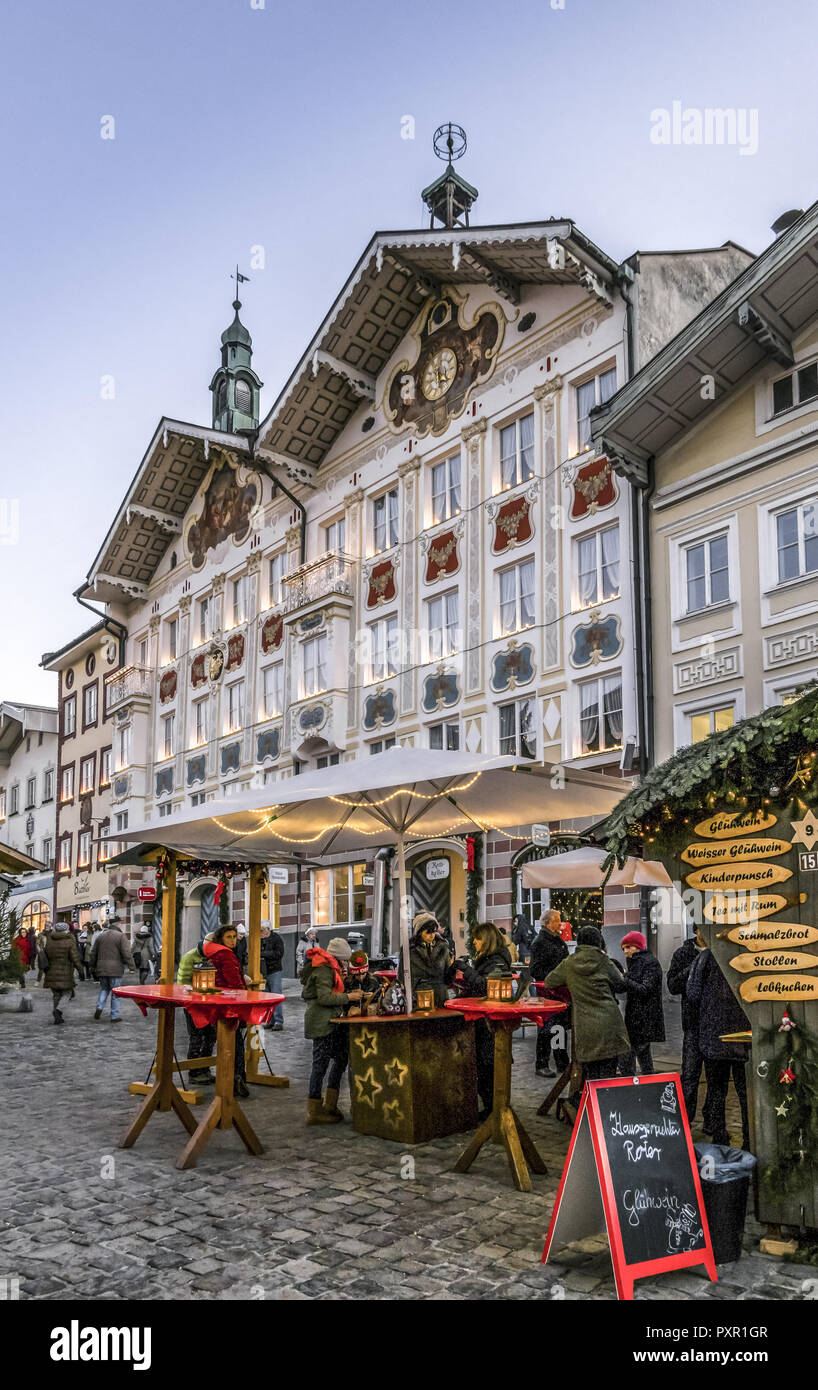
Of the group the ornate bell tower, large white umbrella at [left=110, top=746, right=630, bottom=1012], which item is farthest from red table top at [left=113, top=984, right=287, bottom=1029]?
the ornate bell tower

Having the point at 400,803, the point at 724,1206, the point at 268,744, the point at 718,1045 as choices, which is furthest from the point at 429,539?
the point at 724,1206

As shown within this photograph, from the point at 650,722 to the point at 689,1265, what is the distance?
13764 mm

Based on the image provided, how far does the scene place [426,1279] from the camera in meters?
5.36

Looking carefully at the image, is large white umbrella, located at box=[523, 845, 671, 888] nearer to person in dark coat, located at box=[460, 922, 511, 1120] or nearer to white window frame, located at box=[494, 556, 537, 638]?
person in dark coat, located at box=[460, 922, 511, 1120]

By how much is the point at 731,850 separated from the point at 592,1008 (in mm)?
2525

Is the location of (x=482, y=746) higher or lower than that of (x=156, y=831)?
higher

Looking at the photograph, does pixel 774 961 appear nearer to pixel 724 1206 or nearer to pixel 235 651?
pixel 724 1206

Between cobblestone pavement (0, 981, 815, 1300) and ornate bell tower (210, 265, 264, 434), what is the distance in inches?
1277

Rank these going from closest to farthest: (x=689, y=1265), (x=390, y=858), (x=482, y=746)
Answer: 1. (x=689, y=1265)
2. (x=482, y=746)
3. (x=390, y=858)

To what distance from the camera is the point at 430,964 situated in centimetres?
954

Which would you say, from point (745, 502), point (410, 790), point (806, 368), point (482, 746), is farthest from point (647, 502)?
point (410, 790)

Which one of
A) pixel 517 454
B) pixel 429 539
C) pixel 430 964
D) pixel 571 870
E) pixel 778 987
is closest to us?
pixel 778 987

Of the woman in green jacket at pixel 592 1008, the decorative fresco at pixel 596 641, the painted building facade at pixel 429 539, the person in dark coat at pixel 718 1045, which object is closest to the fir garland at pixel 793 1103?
the person in dark coat at pixel 718 1045

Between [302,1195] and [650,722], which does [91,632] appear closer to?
[650,722]
